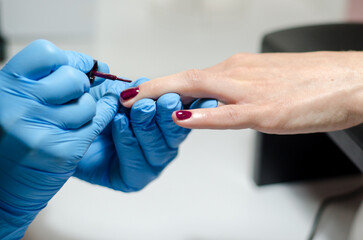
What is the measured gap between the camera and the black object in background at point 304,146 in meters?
1.11

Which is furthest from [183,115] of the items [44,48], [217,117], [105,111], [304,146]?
[304,146]

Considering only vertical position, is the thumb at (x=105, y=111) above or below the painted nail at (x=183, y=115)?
below

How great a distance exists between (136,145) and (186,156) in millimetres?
522

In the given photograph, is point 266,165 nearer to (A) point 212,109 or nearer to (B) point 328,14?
(A) point 212,109

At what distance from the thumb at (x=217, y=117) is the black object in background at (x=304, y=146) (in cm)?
39

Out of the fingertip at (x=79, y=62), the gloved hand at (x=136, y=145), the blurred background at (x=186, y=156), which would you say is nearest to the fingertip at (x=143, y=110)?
the gloved hand at (x=136, y=145)

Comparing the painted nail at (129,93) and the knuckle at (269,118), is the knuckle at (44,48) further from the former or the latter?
the knuckle at (269,118)

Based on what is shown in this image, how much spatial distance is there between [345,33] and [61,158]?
929mm

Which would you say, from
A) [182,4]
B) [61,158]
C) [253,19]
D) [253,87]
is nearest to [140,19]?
[182,4]

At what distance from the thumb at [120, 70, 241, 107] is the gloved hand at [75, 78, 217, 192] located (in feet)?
0.07

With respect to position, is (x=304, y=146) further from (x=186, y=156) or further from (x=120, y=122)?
(x=120, y=122)

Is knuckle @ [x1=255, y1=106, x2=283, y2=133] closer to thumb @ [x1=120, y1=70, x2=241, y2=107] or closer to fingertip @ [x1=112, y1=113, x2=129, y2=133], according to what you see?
thumb @ [x1=120, y1=70, x2=241, y2=107]

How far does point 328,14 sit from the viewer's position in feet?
6.86

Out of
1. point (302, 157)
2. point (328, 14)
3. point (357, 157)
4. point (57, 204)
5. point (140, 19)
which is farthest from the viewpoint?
point (328, 14)
